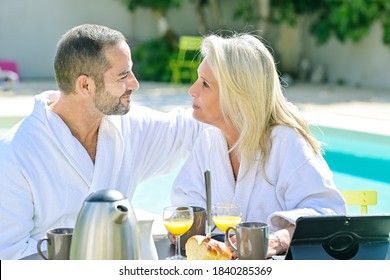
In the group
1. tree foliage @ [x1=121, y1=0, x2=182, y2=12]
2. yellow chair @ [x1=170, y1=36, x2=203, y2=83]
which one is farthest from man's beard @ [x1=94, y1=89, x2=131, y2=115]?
tree foliage @ [x1=121, y1=0, x2=182, y2=12]

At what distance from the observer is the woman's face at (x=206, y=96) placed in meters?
2.58

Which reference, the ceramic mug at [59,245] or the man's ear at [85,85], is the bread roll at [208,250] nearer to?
the ceramic mug at [59,245]

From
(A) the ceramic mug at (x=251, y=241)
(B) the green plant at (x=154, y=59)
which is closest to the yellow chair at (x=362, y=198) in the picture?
(A) the ceramic mug at (x=251, y=241)

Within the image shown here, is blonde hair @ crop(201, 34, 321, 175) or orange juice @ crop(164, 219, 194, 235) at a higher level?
blonde hair @ crop(201, 34, 321, 175)

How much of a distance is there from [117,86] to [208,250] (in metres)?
1.02

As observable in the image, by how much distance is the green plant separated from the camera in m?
16.3

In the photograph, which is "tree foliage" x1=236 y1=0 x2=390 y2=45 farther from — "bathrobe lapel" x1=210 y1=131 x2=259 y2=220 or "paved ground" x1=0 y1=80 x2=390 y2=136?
"bathrobe lapel" x1=210 y1=131 x2=259 y2=220

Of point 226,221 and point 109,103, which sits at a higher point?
point 109,103

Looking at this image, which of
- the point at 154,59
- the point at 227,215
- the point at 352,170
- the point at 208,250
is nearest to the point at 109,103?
the point at 227,215

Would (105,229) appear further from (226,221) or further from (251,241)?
(226,221)

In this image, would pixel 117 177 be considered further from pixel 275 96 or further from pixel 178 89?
pixel 178 89

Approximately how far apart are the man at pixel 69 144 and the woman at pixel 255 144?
0.34 m

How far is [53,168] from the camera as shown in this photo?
2.74 metres

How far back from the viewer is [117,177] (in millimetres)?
2936
